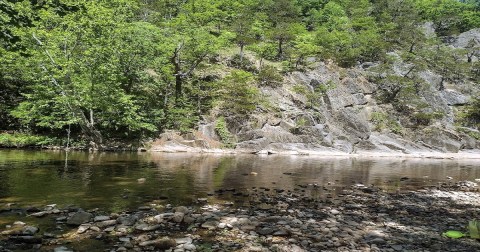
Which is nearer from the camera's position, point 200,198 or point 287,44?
point 200,198

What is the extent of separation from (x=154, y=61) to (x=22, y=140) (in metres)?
14.0

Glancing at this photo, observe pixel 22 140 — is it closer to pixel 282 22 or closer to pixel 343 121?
pixel 343 121

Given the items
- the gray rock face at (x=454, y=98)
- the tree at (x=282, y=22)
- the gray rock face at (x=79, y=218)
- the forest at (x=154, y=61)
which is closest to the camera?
the gray rock face at (x=79, y=218)

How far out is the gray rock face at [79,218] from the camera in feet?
22.2

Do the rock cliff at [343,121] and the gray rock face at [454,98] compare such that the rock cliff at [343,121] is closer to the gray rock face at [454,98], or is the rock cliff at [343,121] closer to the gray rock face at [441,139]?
the gray rock face at [441,139]

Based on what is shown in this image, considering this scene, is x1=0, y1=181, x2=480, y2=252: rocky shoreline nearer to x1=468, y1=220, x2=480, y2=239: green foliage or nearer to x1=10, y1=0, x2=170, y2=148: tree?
x1=468, y1=220, x2=480, y2=239: green foliage

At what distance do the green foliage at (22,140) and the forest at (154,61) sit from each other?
0.27 ft

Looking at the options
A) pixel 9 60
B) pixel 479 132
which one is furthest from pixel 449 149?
pixel 9 60

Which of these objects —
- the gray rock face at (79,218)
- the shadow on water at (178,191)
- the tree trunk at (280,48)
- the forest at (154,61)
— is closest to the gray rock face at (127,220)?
the gray rock face at (79,218)

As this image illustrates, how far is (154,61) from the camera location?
32.5 m

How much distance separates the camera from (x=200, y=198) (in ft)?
33.7

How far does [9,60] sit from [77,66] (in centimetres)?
540

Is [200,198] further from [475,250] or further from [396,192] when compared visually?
[396,192]

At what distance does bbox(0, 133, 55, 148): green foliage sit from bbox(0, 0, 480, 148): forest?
0.27 feet
